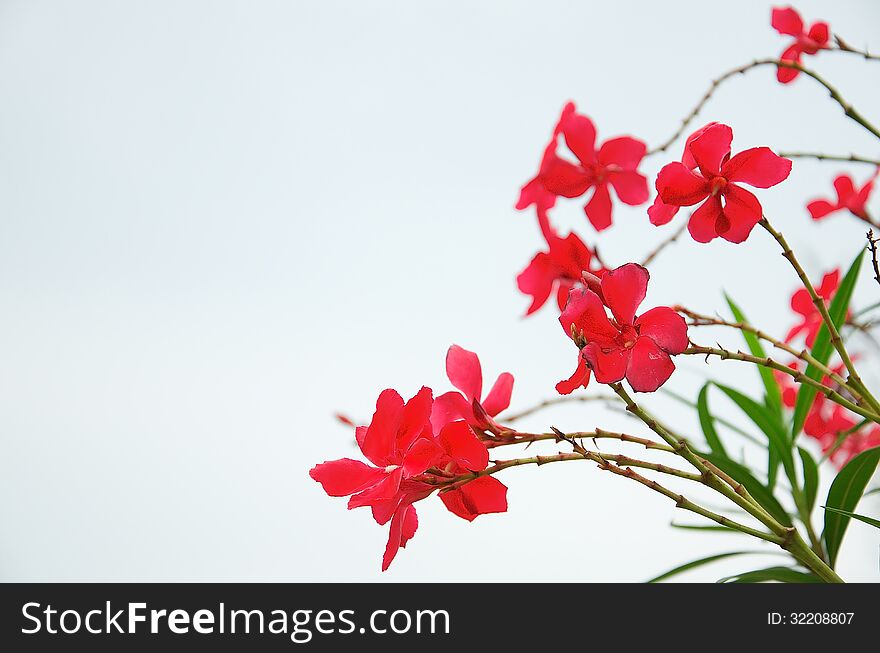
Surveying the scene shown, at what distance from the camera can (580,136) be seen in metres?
0.48

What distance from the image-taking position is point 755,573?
0.51 metres

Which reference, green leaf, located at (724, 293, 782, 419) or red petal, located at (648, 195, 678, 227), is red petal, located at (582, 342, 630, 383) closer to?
red petal, located at (648, 195, 678, 227)

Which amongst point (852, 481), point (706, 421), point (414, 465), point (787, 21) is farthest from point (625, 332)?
point (787, 21)

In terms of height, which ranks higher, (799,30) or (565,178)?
(799,30)

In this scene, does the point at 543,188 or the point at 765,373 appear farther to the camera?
the point at 765,373

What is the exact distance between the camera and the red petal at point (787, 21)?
2.14 ft

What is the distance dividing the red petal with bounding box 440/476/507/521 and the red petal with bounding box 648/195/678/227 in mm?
175

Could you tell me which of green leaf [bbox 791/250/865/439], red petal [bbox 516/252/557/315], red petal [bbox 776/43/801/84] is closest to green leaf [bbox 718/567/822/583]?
green leaf [bbox 791/250/865/439]

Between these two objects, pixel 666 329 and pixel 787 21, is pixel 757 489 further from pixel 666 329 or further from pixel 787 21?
pixel 787 21

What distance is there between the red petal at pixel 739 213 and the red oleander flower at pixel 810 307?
30 centimetres

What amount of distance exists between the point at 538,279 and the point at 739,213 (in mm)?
122
